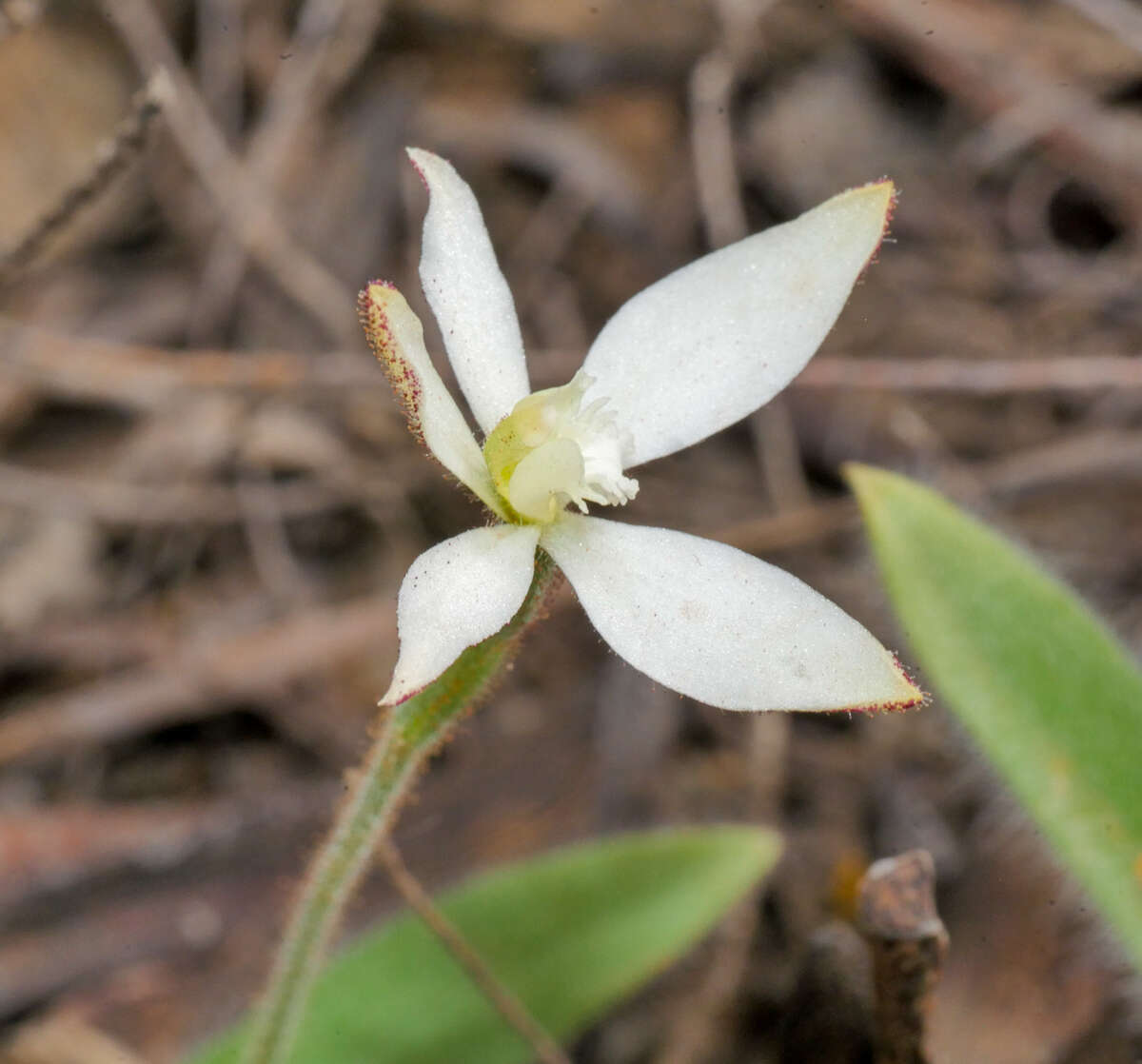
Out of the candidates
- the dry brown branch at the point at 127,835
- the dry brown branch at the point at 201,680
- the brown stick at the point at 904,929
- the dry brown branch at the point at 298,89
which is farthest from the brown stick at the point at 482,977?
the dry brown branch at the point at 298,89

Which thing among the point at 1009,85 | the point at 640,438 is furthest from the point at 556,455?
the point at 1009,85

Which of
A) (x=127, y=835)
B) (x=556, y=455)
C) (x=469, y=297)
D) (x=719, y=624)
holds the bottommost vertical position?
(x=127, y=835)

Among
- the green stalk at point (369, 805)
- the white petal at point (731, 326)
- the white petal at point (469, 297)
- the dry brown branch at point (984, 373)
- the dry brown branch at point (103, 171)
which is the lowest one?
the dry brown branch at point (984, 373)

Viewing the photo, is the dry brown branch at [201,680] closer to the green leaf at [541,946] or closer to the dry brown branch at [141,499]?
the dry brown branch at [141,499]

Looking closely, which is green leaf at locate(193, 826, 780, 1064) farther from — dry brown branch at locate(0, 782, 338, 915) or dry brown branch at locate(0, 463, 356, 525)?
dry brown branch at locate(0, 463, 356, 525)

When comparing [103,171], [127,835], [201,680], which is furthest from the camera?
[201,680]

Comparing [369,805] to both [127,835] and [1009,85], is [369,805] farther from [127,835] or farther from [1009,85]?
[1009,85]

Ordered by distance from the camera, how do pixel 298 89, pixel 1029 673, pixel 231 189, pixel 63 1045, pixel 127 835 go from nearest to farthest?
pixel 1029 673, pixel 63 1045, pixel 127 835, pixel 231 189, pixel 298 89

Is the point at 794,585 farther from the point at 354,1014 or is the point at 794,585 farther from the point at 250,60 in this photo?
the point at 250,60
